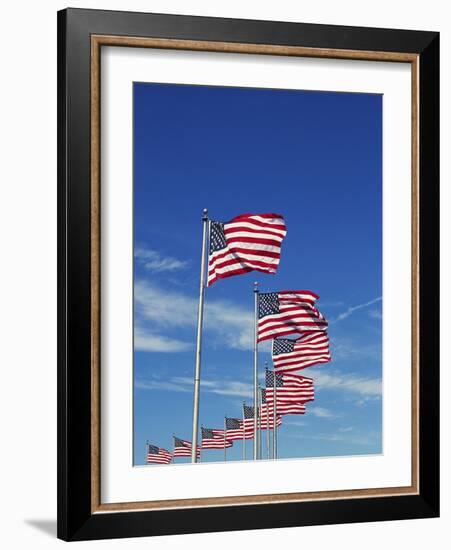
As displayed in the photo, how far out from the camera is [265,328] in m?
2.77

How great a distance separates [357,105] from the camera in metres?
2.84

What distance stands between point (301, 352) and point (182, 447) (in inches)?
16.0

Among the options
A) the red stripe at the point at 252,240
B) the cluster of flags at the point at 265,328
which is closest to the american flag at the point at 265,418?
the cluster of flags at the point at 265,328

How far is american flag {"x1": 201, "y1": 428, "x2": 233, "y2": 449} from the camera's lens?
2701 mm

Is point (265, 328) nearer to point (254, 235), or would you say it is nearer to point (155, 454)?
point (254, 235)

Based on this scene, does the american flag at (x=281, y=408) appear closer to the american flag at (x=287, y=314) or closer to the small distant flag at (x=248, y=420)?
the small distant flag at (x=248, y=420)

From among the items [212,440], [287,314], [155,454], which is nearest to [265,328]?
[287,314]

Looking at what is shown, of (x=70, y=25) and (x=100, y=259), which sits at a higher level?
(x=70, y=25)

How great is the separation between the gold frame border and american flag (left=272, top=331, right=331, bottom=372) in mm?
258

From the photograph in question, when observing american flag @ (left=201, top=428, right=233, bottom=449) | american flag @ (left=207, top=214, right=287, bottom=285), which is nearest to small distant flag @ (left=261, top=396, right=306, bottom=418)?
american flag @ (left=201, top=428, right=233, bottom=449)

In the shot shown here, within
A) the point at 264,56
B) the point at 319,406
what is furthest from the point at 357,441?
the point at 264,56

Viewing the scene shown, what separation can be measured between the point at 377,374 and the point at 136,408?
0.67m

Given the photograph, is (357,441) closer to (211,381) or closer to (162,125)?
(211,381)

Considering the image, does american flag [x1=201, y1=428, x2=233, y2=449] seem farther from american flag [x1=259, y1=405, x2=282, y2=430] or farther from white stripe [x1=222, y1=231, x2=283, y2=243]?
white stripe [x1=222, y1=231, x2=283, y2=243]
